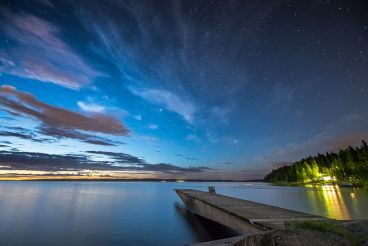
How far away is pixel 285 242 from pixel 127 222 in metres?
24.9

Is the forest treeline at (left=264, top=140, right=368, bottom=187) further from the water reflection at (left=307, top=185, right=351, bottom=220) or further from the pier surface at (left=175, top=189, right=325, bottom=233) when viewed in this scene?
the pier surface at (left=175, top=189, right=325, bottom=233)

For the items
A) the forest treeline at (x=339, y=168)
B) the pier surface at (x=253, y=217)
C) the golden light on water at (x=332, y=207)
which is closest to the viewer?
the pier surface at (x=253, y=217)

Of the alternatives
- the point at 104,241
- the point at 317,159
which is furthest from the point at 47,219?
the point at 317,159

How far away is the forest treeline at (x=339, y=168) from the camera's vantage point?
62.6 m

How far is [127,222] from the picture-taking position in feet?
83.2

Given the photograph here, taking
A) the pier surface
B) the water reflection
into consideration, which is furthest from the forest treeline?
the pier surface

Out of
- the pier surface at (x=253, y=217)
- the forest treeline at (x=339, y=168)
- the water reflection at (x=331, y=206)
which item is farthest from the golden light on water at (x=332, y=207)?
the forest treeline at (x=339, y=168)

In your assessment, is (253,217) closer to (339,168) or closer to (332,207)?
(332,207)

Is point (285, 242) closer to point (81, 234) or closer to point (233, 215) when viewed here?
point (233, 215)

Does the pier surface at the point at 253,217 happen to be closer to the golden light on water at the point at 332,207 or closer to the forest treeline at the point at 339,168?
the golden light on water at the point at 332,207

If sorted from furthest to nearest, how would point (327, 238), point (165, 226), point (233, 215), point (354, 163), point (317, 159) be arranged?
point (317, 159)
point (354, 163)
point (165, 226)
point (233, 215)
point (327, 238)

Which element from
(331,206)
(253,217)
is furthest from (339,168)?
(253,217)

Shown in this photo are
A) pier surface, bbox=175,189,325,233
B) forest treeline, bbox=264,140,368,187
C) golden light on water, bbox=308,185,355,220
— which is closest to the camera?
pier surface, bbox=175,189,325,233

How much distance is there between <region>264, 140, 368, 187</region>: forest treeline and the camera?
62562mm
